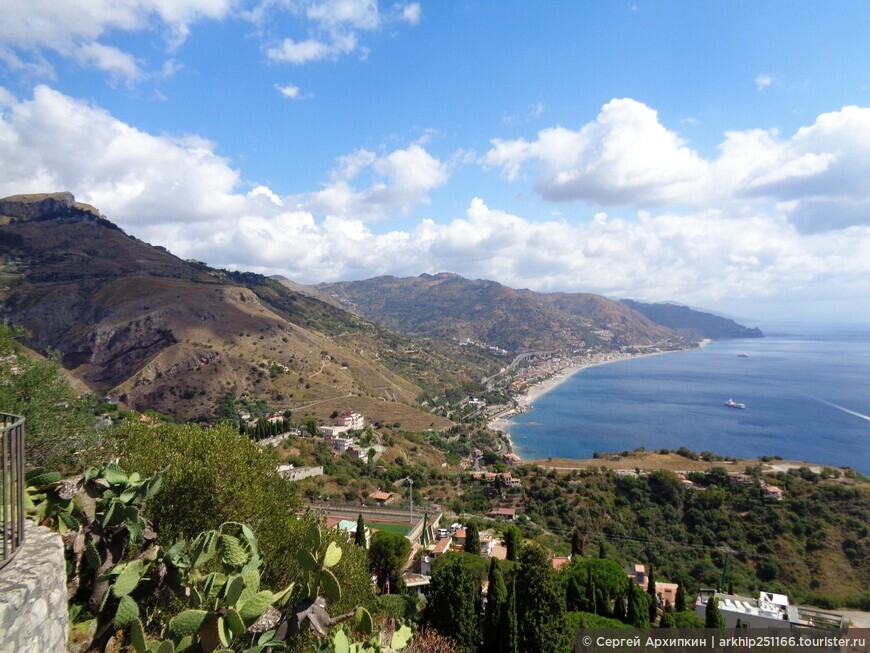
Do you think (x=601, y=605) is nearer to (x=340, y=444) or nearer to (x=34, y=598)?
(x=34, y=598)

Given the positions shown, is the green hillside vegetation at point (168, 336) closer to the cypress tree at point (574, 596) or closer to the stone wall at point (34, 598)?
the cypress tree at point (574, 596)

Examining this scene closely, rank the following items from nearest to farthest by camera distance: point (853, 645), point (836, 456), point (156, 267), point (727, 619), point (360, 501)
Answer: point (853, 645) → point (727, 619) → point (360, 501) → point (836, 456) → point (156, 267)

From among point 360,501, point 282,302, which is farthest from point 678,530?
point 282,302

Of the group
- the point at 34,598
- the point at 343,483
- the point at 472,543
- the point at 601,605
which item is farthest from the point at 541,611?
the point at 343,483

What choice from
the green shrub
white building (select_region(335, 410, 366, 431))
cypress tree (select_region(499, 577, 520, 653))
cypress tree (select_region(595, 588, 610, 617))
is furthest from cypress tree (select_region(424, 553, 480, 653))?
white building (select_region(335, 410, 366, 431))

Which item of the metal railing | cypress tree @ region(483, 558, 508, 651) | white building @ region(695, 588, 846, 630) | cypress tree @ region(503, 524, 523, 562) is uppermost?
the metal railing

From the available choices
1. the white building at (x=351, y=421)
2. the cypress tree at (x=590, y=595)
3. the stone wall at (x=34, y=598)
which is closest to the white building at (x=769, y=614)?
the cypress tree at (x=590, y=595)

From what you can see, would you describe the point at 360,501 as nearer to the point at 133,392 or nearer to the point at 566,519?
the point at 566,519

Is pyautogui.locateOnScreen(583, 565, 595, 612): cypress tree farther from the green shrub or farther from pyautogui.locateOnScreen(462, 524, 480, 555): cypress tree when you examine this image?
the green shrub
